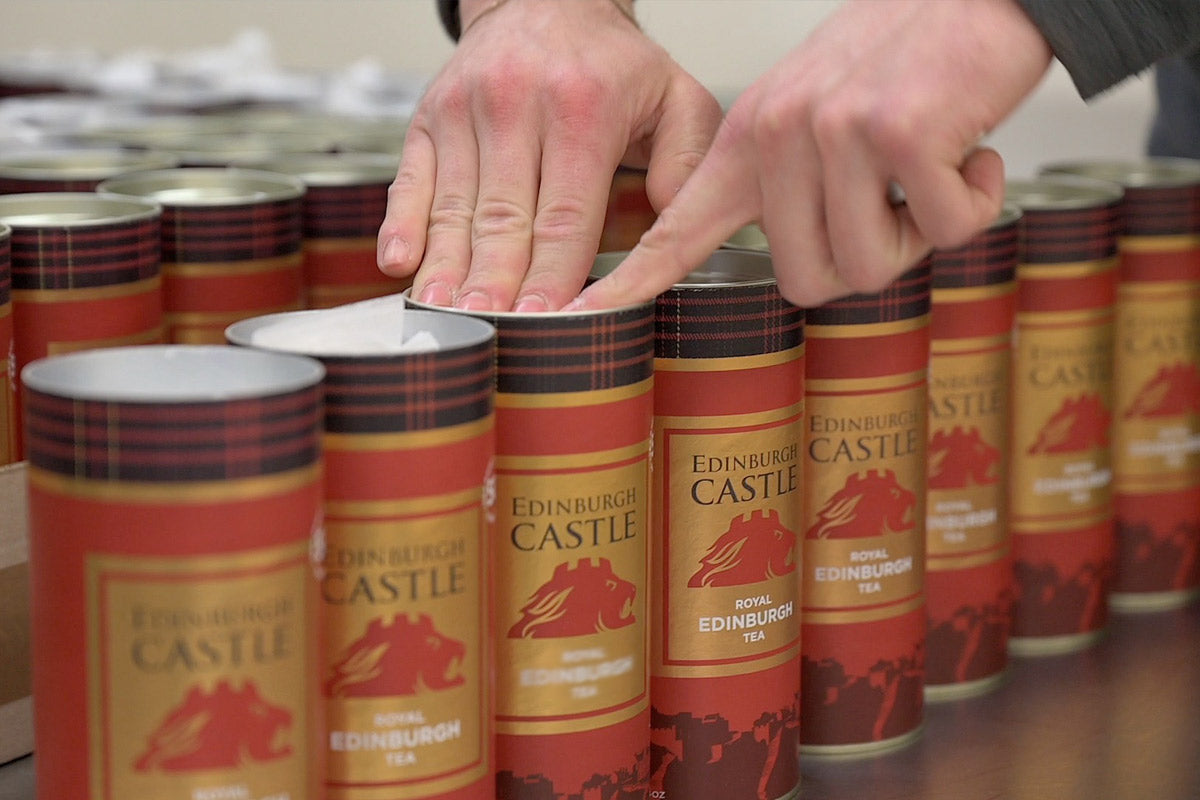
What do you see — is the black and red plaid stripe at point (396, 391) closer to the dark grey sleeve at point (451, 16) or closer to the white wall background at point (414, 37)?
the dark grey sleeve at point (451, 16)

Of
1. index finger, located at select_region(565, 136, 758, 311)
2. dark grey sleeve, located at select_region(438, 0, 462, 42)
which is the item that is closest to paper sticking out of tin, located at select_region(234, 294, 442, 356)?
index finger, located at select_region(565, 136, 758, 311)

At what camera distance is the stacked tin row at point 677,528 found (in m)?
0.82

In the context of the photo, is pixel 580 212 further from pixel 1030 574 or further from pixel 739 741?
pixel 1030 574

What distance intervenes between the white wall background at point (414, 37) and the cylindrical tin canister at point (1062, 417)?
98.5 inches

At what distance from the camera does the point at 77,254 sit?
108 centimetres

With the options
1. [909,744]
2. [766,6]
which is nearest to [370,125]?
[909,744]

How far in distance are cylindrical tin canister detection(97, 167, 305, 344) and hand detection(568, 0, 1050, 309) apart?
333 mm

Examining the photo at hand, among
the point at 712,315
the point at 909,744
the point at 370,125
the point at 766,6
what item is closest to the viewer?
the point at 712,315

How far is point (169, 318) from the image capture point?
1226 millimetres

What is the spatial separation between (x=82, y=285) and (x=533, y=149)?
311 millimetres

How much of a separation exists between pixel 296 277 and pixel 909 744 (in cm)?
56

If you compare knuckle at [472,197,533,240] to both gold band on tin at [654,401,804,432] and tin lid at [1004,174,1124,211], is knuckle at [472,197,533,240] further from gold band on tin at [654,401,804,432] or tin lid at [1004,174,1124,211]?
tin lid at [1004,174,1124,211]

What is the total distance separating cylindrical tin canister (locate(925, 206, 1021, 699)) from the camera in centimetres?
123

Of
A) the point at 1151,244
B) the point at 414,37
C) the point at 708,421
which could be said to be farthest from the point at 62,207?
the point at 414,37
